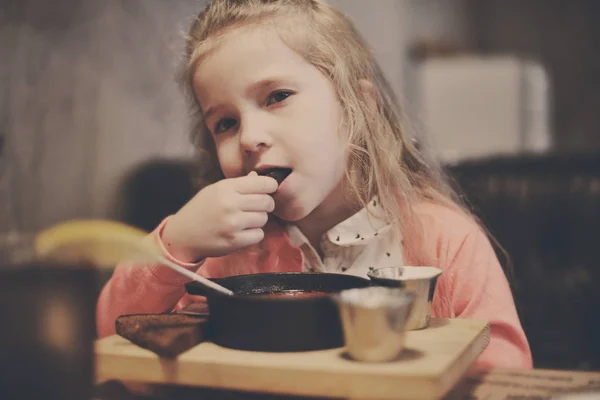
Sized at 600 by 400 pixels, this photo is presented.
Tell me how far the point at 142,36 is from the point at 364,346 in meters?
1.29

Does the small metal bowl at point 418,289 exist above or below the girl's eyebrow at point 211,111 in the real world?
below

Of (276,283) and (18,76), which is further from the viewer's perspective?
(18,76)

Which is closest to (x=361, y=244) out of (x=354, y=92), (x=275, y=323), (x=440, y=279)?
(x=440, y=279)

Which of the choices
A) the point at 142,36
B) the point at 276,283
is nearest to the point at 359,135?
the point at 276,283

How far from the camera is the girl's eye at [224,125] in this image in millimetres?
1084

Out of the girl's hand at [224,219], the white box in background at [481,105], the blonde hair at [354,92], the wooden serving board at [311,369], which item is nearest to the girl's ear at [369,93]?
the blonde hair at [354,92]

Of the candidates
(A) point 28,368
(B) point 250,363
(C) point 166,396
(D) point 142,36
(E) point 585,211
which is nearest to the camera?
(A) point 28,368

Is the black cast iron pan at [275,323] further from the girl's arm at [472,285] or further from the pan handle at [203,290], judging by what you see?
the girl's arm at [472,285]

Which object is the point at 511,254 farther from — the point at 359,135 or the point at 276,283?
the point at 276,283

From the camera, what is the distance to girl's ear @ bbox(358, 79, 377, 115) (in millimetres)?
1170

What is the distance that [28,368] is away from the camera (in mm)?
517

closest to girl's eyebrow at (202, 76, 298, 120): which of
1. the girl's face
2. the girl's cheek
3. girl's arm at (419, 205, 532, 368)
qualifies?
the girl's face

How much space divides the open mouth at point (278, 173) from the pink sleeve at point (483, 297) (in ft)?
0.97

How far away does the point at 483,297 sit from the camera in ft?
3.15
